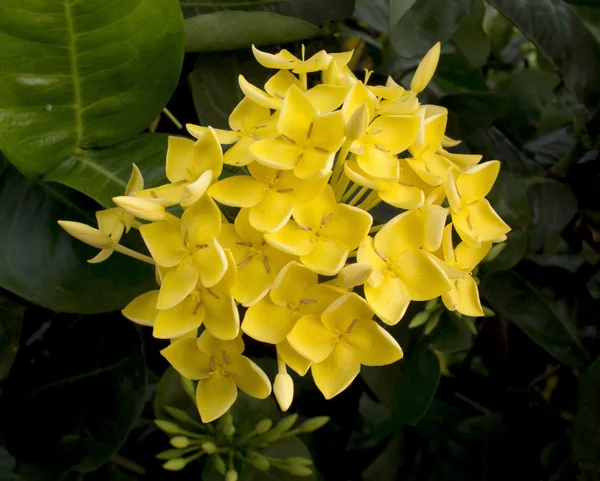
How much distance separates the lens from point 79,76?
44 cm

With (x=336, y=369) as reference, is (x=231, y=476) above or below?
below

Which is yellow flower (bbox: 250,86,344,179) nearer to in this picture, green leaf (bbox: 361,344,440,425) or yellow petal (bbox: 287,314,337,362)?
yellow petal (bbox: 287,314,337,362)

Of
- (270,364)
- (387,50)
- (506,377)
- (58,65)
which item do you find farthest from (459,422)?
(58,65)

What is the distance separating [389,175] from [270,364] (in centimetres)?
30

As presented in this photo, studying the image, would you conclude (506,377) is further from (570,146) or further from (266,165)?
(266,165)

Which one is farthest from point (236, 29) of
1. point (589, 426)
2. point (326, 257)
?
point (589, 426)

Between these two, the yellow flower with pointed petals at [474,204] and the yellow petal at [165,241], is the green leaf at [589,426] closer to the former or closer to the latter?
the yellow flower with pointed petals at [474,204]

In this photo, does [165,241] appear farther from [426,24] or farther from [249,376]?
[426,24]

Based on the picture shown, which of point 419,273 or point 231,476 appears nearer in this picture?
point 419,273

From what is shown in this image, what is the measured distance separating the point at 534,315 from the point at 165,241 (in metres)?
0.47

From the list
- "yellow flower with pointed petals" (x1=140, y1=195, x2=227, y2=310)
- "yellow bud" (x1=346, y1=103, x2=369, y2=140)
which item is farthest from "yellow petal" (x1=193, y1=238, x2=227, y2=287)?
"yellow bud" (x1=346, y1=103, x2=369, y2=140)

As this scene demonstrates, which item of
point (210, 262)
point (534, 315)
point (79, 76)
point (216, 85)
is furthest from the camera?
point (534, 315)

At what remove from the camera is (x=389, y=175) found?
36 cm

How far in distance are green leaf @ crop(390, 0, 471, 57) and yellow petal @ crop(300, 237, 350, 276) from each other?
0.26 meters
